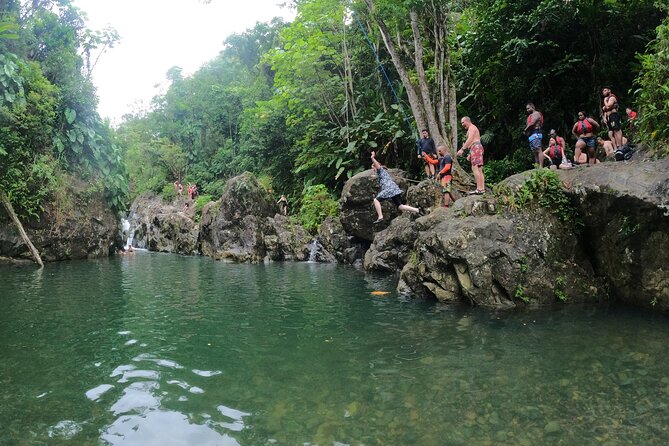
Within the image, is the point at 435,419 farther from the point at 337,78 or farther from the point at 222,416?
the point at 337,78

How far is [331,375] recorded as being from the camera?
4.71 metres

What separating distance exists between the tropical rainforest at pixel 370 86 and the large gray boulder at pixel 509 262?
7.83ft

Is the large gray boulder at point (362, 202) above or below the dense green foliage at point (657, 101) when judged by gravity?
below

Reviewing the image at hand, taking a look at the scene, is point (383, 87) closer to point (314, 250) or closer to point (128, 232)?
point (314, 250)

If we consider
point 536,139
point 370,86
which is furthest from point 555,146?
point 370,86

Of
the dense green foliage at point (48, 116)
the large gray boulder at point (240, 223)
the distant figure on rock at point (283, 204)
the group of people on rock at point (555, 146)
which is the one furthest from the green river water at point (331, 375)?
the distant figure on rock at point (283, 204)

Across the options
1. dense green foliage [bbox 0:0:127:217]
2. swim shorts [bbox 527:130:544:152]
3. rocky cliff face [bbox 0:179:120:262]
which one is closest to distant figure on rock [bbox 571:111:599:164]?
swim shorts [bbox 527:130:544:152]

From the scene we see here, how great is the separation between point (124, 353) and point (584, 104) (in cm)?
1448

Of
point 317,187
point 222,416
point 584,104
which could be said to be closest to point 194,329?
point 222,416

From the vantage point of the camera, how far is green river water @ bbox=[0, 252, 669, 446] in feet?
11.6

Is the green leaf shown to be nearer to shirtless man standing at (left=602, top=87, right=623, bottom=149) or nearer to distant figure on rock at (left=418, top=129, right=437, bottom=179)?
distant figure on rock at (left=418, top=129, right=437, bottom=179)

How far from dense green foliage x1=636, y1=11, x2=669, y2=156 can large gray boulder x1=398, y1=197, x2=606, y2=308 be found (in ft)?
7.26

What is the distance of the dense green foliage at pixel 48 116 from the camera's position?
18.9 m

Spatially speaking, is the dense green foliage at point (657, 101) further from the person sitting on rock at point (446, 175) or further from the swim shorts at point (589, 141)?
the person sitting on rock at point (446, 175)
